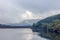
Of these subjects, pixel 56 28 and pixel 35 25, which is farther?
pixel 35 25

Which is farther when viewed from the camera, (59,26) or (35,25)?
(35,25)

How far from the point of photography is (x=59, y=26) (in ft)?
224

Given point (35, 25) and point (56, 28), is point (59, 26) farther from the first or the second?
point (35, 25)

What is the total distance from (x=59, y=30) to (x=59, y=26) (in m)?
1.60

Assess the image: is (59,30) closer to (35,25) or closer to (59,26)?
(59,26)

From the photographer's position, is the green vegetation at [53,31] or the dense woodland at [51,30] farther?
the dense woodland at [51,30]

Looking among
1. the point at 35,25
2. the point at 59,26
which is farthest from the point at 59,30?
the point at 35,25

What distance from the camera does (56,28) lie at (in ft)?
228

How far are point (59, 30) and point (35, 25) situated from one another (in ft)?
248

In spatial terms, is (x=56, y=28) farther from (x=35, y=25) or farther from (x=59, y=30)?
(x=35, y=25)

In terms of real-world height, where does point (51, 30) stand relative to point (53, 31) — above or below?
above

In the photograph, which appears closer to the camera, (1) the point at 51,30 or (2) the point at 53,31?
(2) the point at 53,31

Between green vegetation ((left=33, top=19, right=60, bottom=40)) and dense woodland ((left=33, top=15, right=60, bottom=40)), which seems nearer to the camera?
green vegetation ((left=33, top=19, right=60, bottom=40))

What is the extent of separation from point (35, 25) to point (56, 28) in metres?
73.4
